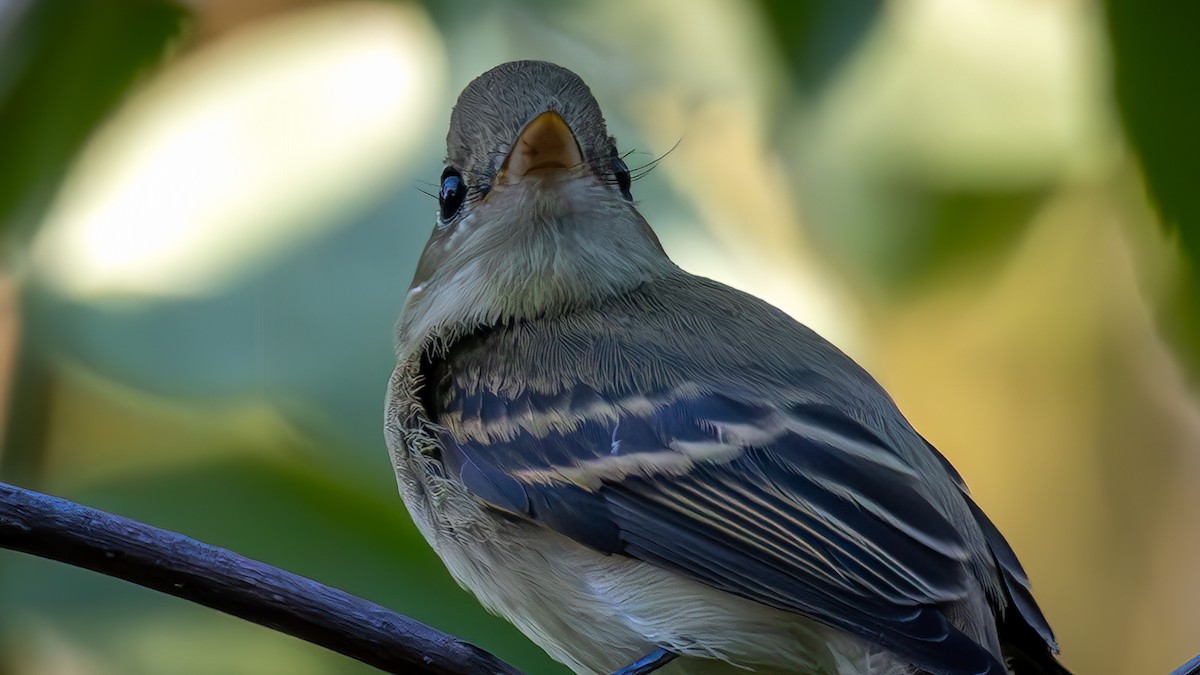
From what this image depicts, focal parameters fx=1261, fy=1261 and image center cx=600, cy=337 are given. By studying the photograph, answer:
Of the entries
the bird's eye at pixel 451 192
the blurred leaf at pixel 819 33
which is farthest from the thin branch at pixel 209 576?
the blurred leaf at pixel 819 33

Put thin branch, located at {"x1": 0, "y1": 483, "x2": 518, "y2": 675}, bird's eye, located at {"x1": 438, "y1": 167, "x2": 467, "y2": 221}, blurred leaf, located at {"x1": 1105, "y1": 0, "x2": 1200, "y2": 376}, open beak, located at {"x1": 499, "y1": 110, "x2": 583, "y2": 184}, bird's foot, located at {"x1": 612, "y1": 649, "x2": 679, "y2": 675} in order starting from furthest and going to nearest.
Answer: blurred leaf, located at {"x1": 1105, "y1": 0, "x2": 1200, "y2": 376}
bird's eye, located at {"x1": 438, "y1": 167, "x2": 467, "y2": 221}
open beak, located at {"x1": 499, "y1": 110, "x2": 583, "y2": 184}
bird's foot, located at {"x1": 612, "y1": 649, "x2": 679, "y2": 675}
thin branch, located at {"x1": 0, "y1": 483, "x2": 518, "y2": 675}

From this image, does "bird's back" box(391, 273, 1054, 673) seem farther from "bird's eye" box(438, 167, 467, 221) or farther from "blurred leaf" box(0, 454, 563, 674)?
"blurred leaf" box(0, 454, 563, 674)

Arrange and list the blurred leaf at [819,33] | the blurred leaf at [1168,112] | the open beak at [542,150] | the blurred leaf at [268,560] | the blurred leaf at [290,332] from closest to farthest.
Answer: the open beak at [542,150] → the blurred leaf at [268,560] → the blurred leaf at [290,332] → the blurred leaf at [1168,112] → the blurred leaf at [819,33]

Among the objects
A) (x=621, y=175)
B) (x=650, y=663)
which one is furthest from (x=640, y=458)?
(x=621, y=175)

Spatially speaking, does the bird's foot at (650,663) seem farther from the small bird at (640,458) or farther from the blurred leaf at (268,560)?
the blurred leaf at (268,560)

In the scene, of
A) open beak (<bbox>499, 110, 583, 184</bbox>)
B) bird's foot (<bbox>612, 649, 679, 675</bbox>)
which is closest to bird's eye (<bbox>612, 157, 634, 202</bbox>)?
open beak (<bbox>499, 110, 583, 184</bbox>)

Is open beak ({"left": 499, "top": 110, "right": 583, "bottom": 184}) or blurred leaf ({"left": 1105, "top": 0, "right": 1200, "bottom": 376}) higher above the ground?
blurred leaf ({"left": 1105, "top": 0, "right": 1200, "bottom": 376})
